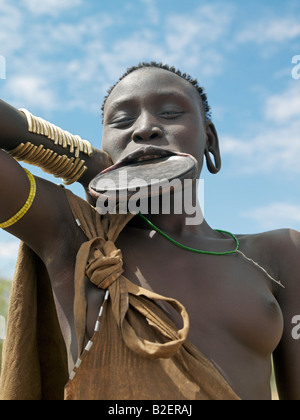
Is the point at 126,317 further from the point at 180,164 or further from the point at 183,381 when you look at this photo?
the point at 180,164

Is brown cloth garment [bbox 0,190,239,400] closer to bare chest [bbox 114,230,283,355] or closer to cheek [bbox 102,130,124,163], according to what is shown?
bare chest [bbox 114,230,283,355]

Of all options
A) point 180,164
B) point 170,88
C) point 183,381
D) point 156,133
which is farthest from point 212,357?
point 170,88

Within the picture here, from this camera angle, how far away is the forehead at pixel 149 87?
2.37 m

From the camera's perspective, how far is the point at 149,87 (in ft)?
7.77

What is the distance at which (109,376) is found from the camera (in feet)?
5.78

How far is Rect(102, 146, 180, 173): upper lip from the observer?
215 cm

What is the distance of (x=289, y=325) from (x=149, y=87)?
1.29m

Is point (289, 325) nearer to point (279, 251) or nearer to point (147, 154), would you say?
point (279, 251)

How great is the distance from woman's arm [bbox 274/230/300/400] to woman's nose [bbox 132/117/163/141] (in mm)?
826

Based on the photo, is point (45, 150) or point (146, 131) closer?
point (45, 150)

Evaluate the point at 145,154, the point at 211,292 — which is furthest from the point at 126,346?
the point at 145,154
